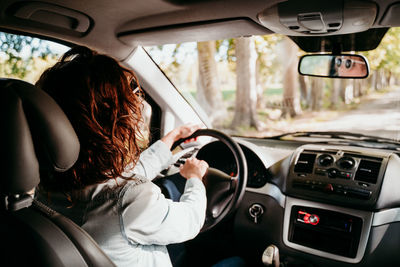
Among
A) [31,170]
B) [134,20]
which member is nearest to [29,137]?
[31,170]

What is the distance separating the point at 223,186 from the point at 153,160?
49cm

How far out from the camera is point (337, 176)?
2539mm

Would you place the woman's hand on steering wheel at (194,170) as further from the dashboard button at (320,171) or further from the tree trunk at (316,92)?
the tree trunk at (316,92)

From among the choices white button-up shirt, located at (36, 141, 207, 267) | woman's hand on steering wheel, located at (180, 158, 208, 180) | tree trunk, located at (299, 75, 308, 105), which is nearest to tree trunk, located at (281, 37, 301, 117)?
tree trunk, located at (299, 75, 308, 105)

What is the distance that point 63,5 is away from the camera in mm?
2154

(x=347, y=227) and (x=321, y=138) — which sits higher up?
(x=321, y=138)

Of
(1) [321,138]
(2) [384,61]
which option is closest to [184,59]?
(2) [384,61]

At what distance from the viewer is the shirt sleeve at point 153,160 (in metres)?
2.04

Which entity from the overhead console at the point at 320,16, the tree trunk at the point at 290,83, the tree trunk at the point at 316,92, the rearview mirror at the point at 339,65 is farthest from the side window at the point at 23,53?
the tree trunk at the point at 316,92

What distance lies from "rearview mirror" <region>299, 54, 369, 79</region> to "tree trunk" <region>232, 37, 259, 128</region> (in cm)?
477

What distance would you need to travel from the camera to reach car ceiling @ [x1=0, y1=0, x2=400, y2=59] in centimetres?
211

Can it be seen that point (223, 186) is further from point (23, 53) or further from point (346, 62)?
point (23, 53)

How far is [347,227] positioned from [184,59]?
6403 mm

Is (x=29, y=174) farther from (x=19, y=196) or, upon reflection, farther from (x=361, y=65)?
(x=361, y=65)
